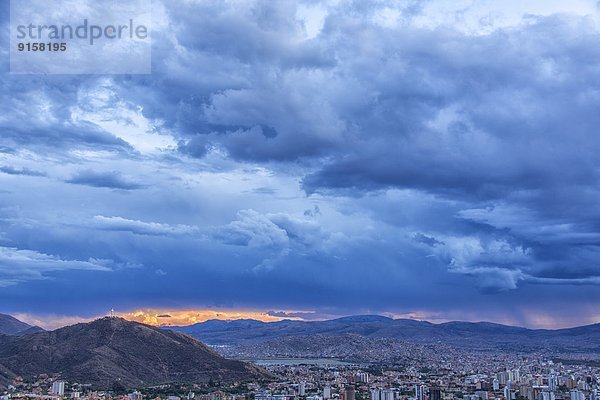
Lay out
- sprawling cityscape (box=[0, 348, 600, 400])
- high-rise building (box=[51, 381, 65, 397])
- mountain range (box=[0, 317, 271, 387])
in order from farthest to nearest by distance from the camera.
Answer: mountain range (box=[0, 317, 271, 387])
high-rise building (box=[51, 381, 65, 397])
sprawling cityscape (box=[0, 348, 600, 400])

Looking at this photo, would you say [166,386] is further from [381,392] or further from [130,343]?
[381,392]

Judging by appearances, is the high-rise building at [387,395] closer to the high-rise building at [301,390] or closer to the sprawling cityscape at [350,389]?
the sprawling cityscape at [350,389]

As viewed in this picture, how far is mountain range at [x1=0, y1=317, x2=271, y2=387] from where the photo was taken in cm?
9956

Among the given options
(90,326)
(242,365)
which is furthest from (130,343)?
(242,365)

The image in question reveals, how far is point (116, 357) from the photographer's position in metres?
107

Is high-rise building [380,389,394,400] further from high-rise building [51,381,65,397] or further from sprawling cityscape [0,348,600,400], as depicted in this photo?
high-rise building [51,381,65,397]

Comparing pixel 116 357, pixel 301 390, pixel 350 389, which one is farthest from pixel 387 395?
pixel 116 357

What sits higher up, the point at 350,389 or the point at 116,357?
the point at 116,357

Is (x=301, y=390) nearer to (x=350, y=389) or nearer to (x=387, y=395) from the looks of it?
(x=350, y=389)

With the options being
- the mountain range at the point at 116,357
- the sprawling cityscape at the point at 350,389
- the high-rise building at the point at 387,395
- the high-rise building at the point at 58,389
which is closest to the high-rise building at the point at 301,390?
the sprawling cityscape at the point at 350,389

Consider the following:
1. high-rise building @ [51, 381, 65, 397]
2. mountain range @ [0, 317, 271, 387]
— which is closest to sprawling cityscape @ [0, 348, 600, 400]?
high-rise building @ [51, 381, 65, 397]

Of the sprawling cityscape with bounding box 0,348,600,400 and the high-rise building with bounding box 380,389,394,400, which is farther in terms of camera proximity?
the sprawling cityscape with bounding box 0,348,600,400

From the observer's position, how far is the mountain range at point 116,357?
99.6 metres

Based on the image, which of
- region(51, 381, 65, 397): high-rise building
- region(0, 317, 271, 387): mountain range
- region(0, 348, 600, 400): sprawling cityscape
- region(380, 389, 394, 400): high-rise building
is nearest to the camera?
region(380, 389, 394, 400): high-rise building
